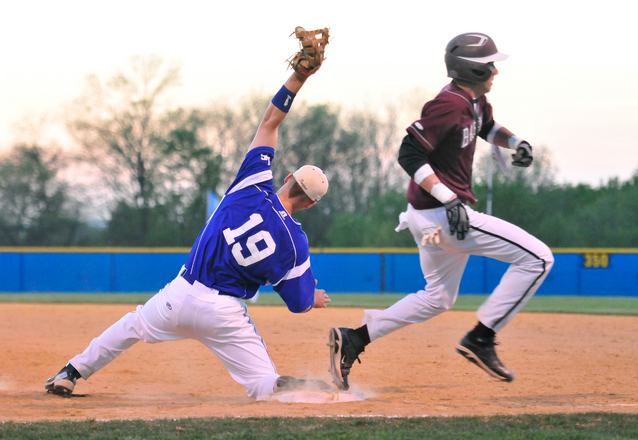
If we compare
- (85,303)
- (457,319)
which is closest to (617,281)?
(457,319)

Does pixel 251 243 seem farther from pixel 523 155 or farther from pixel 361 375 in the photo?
pixel 361 375

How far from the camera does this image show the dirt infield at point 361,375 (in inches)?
170

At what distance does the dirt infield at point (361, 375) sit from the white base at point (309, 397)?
0.22 ft

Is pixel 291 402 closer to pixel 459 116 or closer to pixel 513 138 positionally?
pixel 459 116

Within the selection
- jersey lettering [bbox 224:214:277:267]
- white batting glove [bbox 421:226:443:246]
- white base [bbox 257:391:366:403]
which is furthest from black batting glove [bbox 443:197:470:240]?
white base [bbox 257:391:366:403]

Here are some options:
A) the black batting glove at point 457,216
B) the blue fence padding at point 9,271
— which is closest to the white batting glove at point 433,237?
the black batting glove at point 457,216

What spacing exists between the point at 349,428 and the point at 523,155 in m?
2.46

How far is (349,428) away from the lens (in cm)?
356

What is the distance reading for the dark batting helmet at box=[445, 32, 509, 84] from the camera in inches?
179

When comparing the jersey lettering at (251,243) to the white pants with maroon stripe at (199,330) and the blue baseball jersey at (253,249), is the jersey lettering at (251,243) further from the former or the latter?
the white pants with maroon stripe at (199,330)

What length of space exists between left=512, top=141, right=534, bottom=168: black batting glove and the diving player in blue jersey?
1.54 m

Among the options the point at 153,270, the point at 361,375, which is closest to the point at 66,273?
the point at 153,270

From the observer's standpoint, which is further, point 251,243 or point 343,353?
point 343,353

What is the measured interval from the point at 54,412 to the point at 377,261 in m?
17.9
